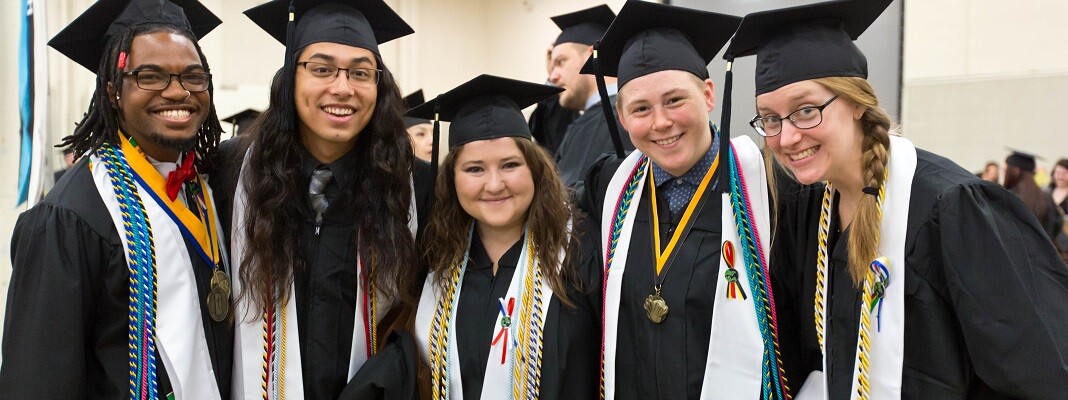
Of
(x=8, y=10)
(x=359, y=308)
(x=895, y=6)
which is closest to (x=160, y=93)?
(x=359, y=308)

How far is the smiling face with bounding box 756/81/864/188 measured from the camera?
2.00 m

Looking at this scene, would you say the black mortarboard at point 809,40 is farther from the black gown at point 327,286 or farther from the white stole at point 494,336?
the black gown at point 327,286

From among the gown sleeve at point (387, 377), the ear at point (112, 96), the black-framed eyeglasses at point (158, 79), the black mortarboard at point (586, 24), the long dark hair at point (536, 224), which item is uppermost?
the black mortarboard at point (586, 24)

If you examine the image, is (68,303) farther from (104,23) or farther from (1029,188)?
(1029,188)

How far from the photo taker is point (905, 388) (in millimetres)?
1980

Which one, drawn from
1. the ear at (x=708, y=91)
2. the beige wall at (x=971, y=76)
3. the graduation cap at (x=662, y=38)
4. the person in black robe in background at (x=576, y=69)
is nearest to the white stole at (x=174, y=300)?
the graduation cap at (x=662, y=38)

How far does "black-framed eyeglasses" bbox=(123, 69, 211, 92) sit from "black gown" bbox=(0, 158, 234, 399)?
285 mm

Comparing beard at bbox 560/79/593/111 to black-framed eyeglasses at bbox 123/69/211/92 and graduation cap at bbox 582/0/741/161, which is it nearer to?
graduation cap at bbox 582/0/741/161

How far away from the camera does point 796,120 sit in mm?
2047

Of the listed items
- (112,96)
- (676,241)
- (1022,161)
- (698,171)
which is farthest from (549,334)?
(1022,161)

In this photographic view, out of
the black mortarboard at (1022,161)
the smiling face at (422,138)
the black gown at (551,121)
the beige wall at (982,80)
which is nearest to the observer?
the black gown at (551,121)

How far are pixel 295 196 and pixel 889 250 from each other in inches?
66.1

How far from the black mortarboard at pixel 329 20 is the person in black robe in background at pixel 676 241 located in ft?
2.63

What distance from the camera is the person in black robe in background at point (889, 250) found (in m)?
1.79
